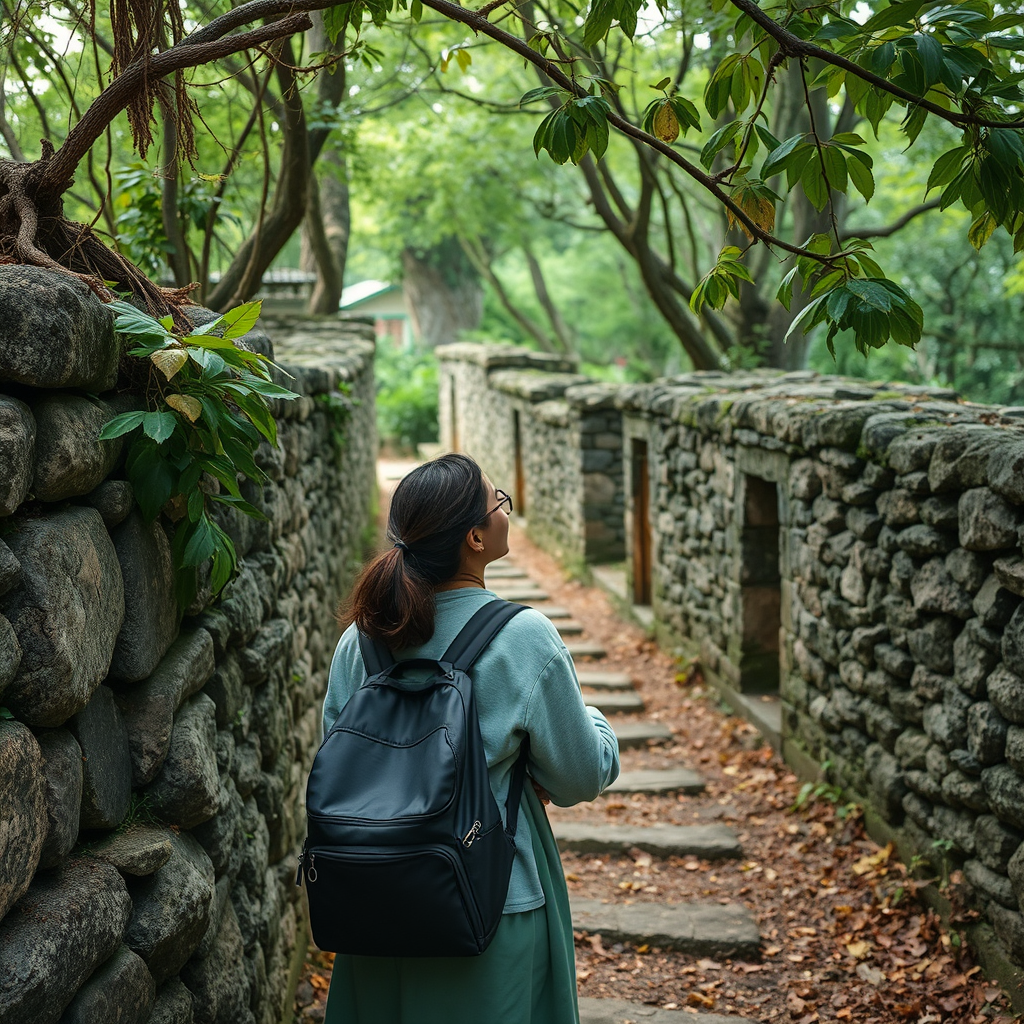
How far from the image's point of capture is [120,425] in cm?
185

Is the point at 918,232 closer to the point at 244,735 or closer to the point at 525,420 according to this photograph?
the point at 525,420

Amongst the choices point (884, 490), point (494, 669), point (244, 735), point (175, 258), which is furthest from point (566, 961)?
point (175, 258)

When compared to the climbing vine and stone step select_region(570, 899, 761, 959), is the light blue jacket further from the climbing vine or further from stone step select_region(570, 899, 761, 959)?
stone step select_region(570, 899, 761, 959)

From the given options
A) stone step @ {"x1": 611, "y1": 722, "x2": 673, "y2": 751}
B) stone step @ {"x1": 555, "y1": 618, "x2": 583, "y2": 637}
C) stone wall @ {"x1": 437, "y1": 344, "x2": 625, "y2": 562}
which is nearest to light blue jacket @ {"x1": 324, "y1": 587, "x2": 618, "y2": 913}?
stone step @ {"x1": 611, "y1": 722, "x2": 673, "y2": 751}

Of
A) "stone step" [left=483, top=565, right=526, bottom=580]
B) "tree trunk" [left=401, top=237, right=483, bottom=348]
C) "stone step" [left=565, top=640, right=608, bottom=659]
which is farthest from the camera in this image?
"tree trunk" [left=401, top=237, right=483, bottom=348]

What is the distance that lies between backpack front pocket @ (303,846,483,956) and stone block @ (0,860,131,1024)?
344 millimetres

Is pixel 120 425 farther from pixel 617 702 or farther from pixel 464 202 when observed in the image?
pixel 464 202

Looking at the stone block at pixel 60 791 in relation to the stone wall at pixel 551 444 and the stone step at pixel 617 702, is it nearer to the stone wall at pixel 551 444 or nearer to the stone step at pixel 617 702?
the stone step at pixel 617 702

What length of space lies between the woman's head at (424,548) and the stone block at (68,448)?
54 cm

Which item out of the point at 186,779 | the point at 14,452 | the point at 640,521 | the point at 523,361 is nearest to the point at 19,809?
the point at 14,452

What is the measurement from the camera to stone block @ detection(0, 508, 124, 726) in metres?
1.54

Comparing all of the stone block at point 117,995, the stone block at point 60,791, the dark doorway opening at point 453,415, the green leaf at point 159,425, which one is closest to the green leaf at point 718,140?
the green leaf at point 159,425

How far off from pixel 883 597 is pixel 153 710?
3.28 metres

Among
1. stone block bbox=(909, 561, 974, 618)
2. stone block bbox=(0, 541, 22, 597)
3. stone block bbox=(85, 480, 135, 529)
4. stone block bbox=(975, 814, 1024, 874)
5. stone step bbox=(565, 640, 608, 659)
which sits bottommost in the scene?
stone step bbox=(565, 640, 608, 659)
